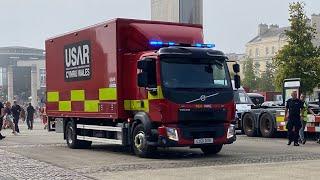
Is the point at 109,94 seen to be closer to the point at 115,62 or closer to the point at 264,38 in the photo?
the point at 115,62

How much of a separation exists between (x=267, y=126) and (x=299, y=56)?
53.0 feet

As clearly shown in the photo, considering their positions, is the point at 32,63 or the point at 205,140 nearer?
the point at 205,140

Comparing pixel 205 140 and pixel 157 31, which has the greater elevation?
pixel 157 31

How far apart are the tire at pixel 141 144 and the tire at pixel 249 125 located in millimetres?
8834

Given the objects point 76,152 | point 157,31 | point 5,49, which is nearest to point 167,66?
point 157,31

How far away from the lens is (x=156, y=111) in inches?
508

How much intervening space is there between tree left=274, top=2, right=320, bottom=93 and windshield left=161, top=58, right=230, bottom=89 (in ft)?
73.1

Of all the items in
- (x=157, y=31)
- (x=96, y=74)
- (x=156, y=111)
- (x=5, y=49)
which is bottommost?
(x=156, y=111)

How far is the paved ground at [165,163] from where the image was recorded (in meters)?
10.4

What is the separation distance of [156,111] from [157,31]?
2222 mm

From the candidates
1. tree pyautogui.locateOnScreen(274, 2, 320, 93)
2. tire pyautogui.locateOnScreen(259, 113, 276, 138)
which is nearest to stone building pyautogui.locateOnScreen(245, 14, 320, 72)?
tree pyautogui.locateOnScreen(274, 2, 320, 93)

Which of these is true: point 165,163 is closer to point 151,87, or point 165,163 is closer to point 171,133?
point 171,133

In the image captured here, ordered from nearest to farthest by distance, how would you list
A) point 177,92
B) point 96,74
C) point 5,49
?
point 177,92
point 96,74
point 5,49

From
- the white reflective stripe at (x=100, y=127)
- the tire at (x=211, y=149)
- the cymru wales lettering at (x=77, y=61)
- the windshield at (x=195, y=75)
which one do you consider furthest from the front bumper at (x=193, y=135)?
the cymru wales lettering at (x=77, y=61)
